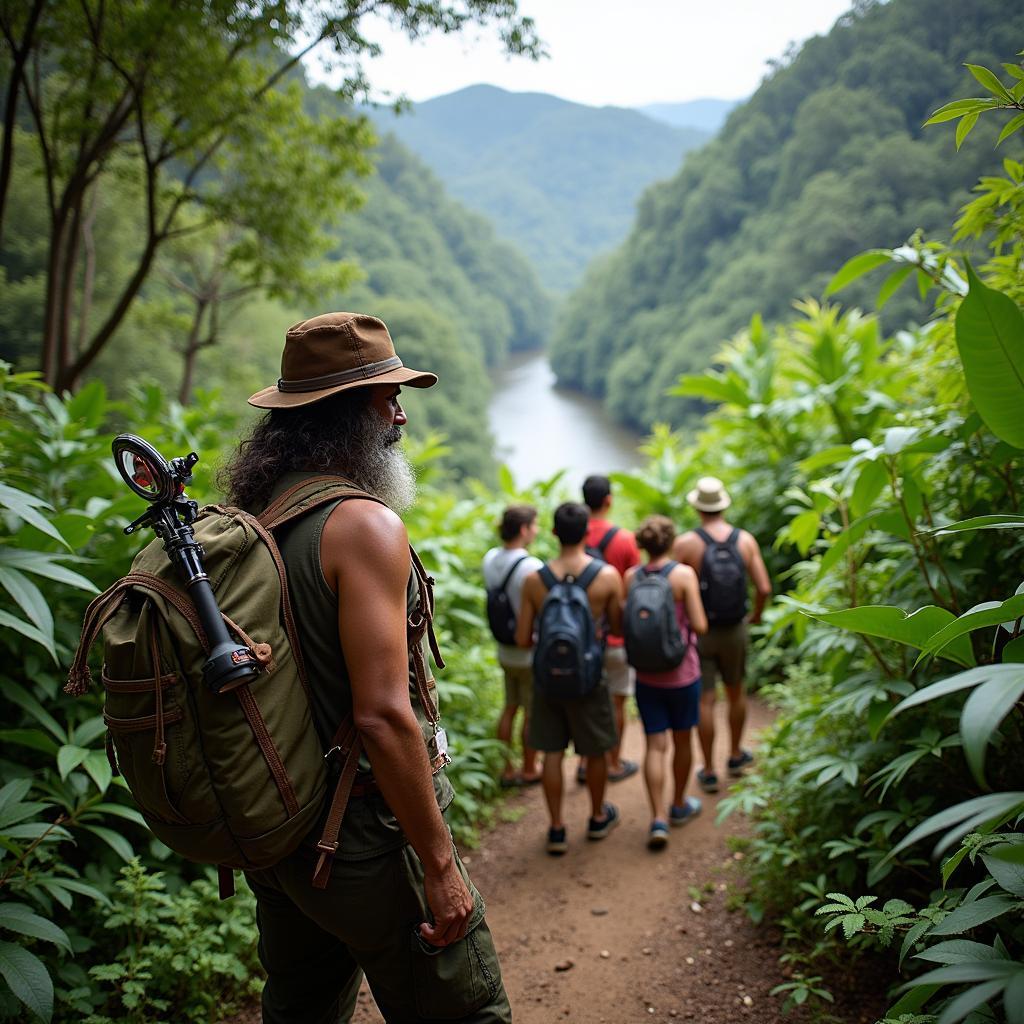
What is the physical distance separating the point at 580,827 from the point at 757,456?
461 centimetres

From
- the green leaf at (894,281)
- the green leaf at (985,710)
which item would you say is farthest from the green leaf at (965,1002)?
the green leaf at (894,281)

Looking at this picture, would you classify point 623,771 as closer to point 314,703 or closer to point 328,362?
point 314,703

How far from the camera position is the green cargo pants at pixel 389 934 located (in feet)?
4.90

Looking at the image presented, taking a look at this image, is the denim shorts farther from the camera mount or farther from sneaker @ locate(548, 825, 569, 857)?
the camera mount

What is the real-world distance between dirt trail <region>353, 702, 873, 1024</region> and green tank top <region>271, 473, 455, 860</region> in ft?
5.30

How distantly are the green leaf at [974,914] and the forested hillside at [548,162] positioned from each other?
13009 centimetres

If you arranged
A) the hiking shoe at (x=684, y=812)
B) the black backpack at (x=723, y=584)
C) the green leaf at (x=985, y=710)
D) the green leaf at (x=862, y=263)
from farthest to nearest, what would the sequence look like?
1. the black backpack at (x=723, y=584)
2. the hiking shoe at (x=684, y=812)
3. the green leaf at (x=862, y=263)
4. the green leaf at (x=985, y=710)

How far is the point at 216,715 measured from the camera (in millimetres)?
1315

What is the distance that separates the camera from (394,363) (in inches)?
67.1

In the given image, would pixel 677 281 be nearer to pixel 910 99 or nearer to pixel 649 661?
pixel 910 99

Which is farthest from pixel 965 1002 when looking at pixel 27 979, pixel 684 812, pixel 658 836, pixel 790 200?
pixel 790 200

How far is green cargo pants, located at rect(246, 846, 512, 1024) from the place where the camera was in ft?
4.90

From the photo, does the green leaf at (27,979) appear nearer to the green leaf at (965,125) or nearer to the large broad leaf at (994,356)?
the large broad leaf at (994,356)

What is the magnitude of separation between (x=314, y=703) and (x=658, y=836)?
9.10 ft
